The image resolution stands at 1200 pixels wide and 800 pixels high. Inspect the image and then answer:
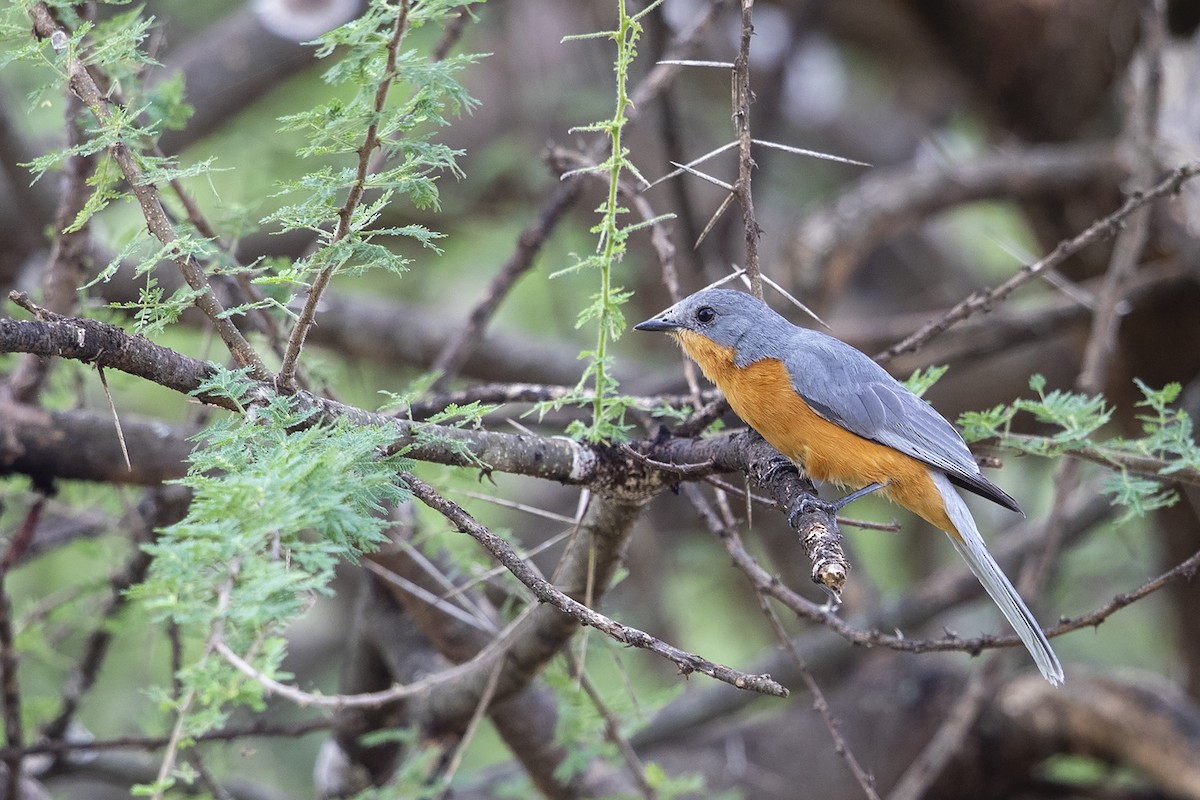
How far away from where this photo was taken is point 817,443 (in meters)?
3.63

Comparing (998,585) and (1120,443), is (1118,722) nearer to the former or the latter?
(998,585)

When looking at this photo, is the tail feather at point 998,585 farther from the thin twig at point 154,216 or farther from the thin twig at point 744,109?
the thin twig at point 154,216

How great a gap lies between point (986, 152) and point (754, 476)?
587cm

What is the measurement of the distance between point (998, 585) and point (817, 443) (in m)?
0.75

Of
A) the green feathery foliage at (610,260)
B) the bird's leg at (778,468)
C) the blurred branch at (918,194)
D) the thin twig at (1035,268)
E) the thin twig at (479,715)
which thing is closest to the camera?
the green feathery foliage at (610,260)

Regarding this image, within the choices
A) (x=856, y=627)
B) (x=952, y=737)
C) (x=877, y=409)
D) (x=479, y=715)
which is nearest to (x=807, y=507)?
(x=877, y=409)

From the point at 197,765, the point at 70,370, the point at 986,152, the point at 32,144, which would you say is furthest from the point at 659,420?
the point at 986,152

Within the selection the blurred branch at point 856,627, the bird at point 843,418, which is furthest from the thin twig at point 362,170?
the blurred branch at point 856,627

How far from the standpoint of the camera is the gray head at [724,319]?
3.88 meters

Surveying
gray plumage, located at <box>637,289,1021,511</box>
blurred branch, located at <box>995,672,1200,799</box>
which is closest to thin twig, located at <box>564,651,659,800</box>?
gray plumage, located at <box>637,289,1021,511</box>

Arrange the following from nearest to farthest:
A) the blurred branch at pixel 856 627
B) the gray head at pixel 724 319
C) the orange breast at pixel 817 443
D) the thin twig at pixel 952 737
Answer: the orange breast at pixel 817 443 → the gray head at pixel 724 319 → the thin twig at pixel 952 737 → the blurred branch at pixel 856 627

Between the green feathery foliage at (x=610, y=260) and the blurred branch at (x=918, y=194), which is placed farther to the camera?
the blurred branch at (x=918, y=194)

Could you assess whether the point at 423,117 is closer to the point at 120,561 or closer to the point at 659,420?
the point at 659,420

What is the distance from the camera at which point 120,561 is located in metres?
5.00
